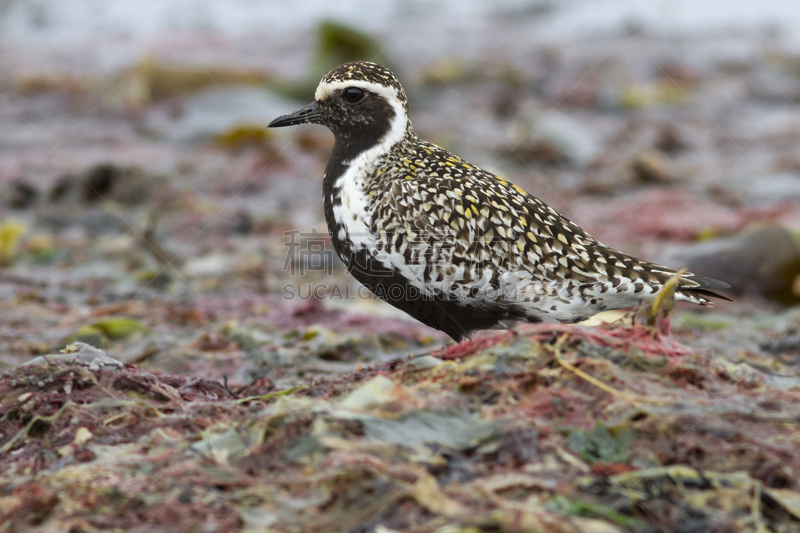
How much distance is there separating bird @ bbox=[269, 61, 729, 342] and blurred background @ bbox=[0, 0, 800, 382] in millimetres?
1294

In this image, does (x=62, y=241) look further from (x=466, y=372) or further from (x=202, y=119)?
(x=466, y=372)

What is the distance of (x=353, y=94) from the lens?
180 inches

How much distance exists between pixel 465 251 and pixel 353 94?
118cm

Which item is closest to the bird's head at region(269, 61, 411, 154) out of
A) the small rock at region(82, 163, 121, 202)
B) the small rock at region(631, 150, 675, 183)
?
the small rock at region(82, 163, 121, 202)

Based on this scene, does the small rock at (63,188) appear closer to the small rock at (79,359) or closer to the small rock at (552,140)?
the small rock at (552,140)

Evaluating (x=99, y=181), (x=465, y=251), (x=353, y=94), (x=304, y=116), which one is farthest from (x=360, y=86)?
(x=99, y=181)

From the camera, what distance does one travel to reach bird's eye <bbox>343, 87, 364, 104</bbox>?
180 inches

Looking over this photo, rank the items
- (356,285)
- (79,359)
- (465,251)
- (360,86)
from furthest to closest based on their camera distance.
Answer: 1. (356,285)
2. (360,86)
3. (465,251)
4. (79,359)

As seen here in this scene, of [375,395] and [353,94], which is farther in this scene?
[353,94]

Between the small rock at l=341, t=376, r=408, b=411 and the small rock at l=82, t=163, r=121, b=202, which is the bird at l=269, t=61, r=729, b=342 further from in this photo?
the small rock at l=82, t=163, r=121, b=202

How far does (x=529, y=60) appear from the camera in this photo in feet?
50.0

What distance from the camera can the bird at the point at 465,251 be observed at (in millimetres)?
4031

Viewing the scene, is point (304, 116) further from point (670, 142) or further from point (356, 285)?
point (670, 142)

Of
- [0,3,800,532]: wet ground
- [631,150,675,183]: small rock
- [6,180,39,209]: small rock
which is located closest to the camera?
[0,3,800,532]: wet ground
